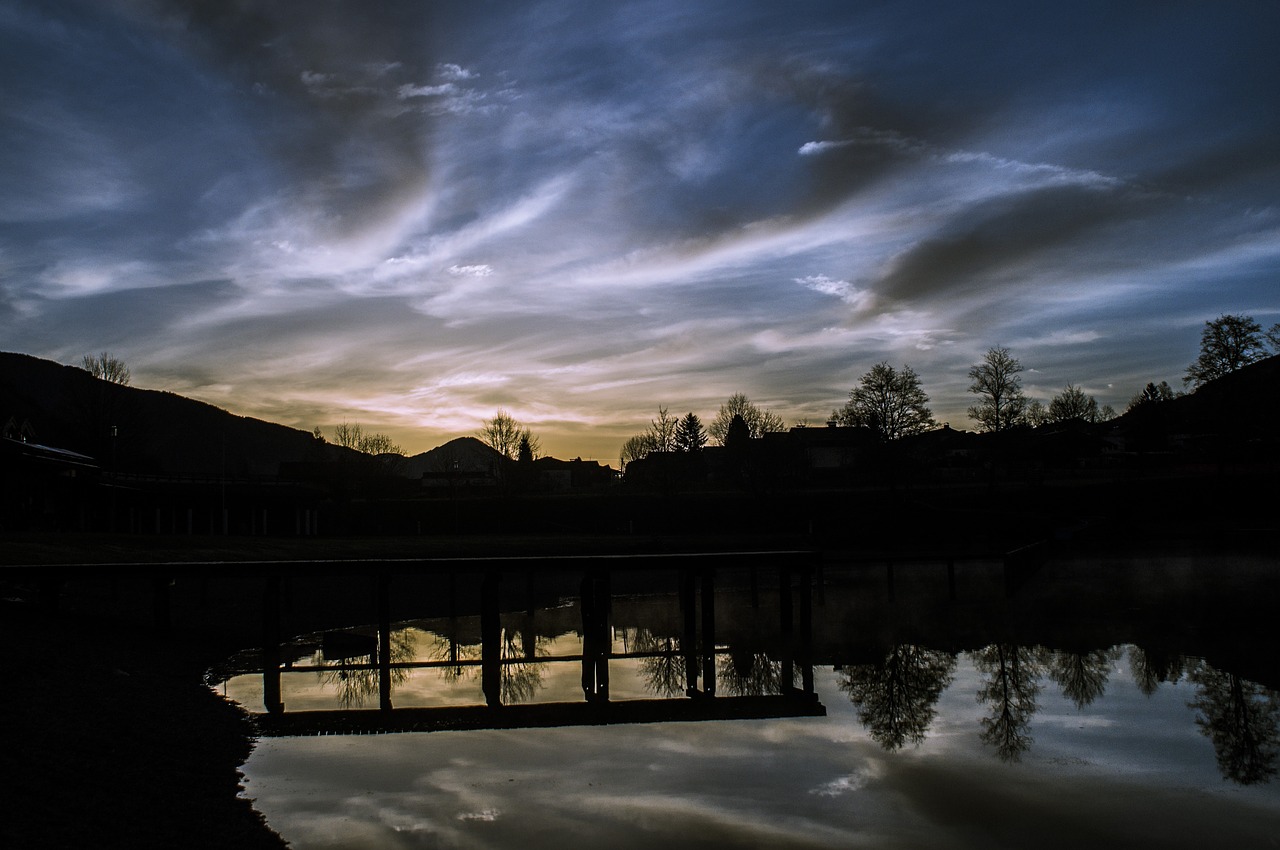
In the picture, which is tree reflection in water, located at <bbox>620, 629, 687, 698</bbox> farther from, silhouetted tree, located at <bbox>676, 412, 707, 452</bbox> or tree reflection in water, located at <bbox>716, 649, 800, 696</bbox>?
silhouetted tree, located at <bbox>676, 412, 707, 452</bbox>

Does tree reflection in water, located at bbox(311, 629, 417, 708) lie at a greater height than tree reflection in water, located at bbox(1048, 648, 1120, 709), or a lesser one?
greater

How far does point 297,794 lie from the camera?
11.7m

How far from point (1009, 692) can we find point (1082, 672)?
317cm

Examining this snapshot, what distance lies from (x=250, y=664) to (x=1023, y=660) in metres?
18.9

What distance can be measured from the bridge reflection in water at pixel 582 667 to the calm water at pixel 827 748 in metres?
0.19

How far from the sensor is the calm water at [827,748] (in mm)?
10453

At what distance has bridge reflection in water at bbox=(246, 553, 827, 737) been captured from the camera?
53.8 ft

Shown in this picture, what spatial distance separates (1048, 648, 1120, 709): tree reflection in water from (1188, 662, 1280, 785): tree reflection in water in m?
1.74

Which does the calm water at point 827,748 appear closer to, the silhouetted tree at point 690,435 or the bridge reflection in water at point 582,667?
the bridge reflection in water at point 582,667

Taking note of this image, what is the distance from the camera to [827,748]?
14.1 metres

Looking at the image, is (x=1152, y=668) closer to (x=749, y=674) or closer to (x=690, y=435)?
(x=749, y=674)

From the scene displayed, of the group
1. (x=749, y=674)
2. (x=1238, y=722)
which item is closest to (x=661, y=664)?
(x=749, y=674)

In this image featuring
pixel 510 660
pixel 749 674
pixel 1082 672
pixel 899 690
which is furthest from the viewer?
pixel 510 660

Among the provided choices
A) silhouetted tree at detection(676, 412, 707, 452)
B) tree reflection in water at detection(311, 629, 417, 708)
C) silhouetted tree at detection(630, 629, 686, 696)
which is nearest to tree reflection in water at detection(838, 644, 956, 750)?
silhouetted tree at detection(630, 629, 686, 696)
